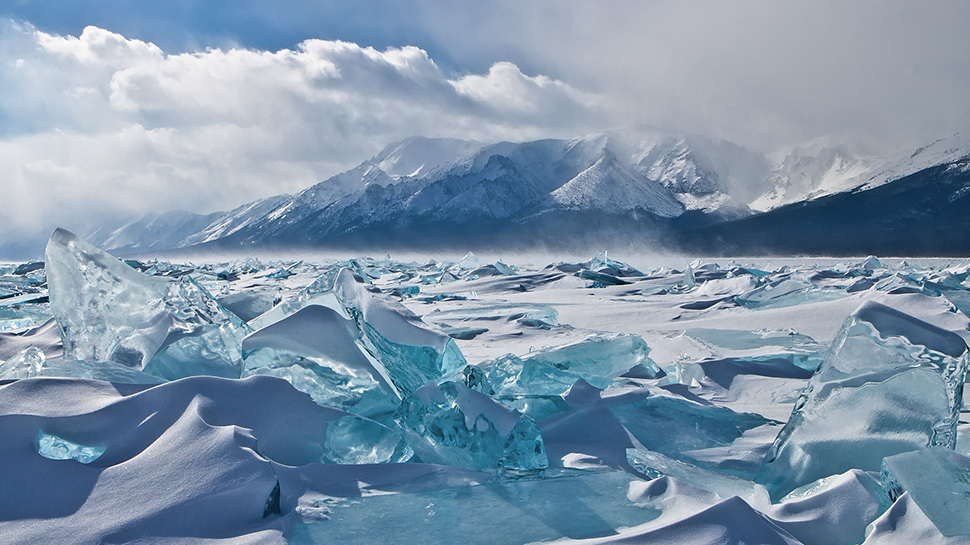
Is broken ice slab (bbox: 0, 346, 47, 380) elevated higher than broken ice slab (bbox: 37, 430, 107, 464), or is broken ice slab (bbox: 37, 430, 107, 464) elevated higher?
broken ice slab (bbox: 0, 346, 47, 380)

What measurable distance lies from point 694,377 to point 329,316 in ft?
5.61

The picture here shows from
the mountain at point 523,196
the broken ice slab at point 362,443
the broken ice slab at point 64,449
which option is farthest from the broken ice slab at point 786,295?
the mountain at point 523,196

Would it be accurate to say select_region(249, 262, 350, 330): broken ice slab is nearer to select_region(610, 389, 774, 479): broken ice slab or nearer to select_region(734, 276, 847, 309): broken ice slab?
select_region(610, 389, 774, 479): broken ice slab

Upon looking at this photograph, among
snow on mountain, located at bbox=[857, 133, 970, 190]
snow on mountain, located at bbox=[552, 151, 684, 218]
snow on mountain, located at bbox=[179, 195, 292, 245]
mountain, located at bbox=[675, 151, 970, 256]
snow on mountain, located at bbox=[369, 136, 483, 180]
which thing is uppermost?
snow on mountain, located at bbox=[369, 136, 483, 180]

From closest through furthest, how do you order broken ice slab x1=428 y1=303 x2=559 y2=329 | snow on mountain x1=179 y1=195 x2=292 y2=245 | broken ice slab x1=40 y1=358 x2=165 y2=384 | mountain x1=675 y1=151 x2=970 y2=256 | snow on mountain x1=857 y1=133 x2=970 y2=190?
broken ice slab x1=40 y1=358 x2=165 y2=384 → broken ice slab x1=428 y1=303 x2=559 y2=329 → mountain x1=675 y1=151 x2=970 y2=256 → snow on mountain x1=857 y1=133 x2=970 y2=190 → snow on mountain x1=179 y1=195 x2=292 y2=245

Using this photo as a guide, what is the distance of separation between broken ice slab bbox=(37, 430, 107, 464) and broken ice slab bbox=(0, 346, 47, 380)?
1.36 feet

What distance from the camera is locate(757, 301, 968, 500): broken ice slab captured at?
1530mm

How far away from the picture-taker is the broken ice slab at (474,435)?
158cm

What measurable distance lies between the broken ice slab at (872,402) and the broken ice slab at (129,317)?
1798 millimetres

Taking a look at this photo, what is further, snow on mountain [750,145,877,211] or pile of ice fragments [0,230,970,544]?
snow on mountain [750,145,877,211]

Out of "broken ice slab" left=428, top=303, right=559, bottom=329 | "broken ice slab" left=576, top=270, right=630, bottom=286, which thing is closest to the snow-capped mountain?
"broken ice slab" left=576, top=270, right=630, bottom=286

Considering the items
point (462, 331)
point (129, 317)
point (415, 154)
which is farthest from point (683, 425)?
point (415, 154)

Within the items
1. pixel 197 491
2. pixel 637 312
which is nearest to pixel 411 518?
pixel 197 491

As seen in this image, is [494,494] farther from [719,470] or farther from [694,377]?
[694,377]
